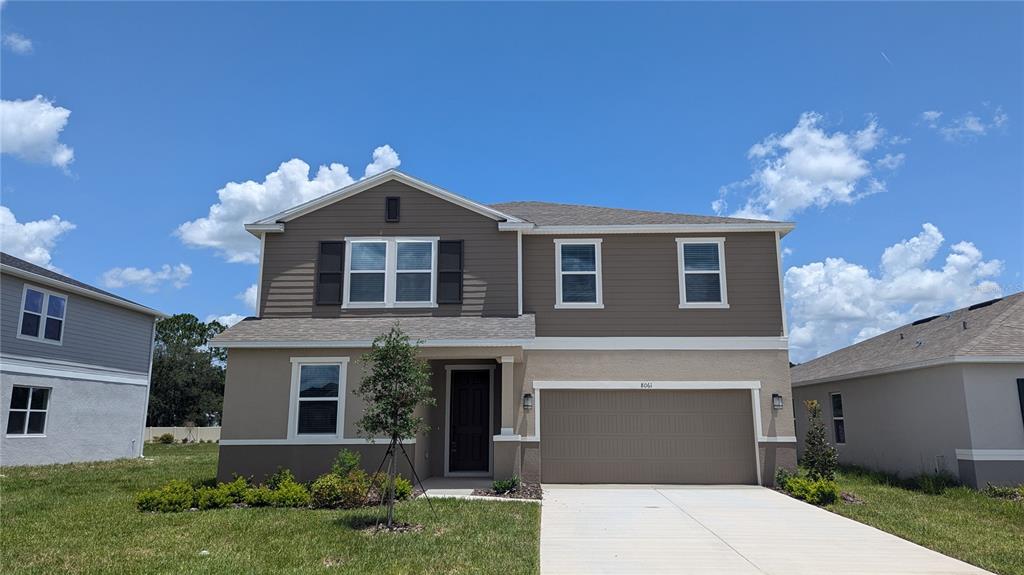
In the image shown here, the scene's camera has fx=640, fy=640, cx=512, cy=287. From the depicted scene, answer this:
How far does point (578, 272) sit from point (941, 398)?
27.3 ft

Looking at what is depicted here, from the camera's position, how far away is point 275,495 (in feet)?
35.4

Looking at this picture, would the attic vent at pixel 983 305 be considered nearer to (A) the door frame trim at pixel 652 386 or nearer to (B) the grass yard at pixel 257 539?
(A) the door frame trim at pixel 652 386

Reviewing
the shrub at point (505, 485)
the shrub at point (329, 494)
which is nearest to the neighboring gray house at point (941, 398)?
the shrub at point (505, 485)

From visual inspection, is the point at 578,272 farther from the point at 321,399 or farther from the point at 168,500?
the point at 168,500

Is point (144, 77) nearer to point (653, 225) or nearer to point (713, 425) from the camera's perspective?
point (653, 225)

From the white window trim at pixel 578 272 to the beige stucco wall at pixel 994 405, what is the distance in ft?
25.2

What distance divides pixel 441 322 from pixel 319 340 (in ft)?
8.17

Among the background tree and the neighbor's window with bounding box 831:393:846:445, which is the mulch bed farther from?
the background tree

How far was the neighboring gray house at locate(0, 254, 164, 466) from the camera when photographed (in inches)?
706

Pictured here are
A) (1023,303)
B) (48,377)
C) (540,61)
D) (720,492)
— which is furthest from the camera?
(48,377)

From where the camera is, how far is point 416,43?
13836mm

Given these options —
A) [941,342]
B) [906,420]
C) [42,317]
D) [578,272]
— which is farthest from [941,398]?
[42,317]

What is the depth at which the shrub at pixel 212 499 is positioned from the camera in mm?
10469

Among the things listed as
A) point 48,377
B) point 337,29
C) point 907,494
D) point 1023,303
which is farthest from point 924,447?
point 48,377
